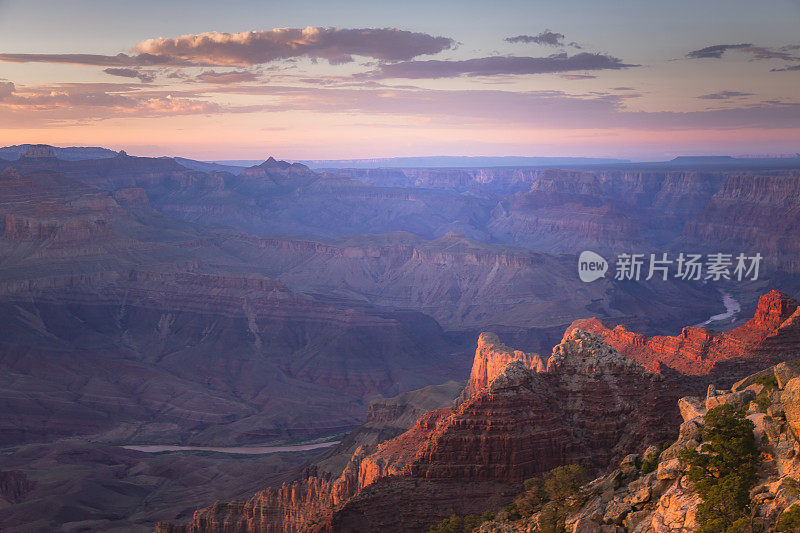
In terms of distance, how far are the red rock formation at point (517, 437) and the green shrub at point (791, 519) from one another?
83.0 feet

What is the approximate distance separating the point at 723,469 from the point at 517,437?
2395cm

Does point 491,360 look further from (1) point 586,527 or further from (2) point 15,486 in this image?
(1) point 586,527

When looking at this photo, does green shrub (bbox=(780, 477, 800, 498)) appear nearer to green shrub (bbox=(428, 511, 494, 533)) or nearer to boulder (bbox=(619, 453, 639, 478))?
boulder (bbox=(619, 453, 639, 478))

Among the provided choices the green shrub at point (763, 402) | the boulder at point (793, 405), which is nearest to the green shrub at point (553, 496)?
the green shrub at point (763, 402)

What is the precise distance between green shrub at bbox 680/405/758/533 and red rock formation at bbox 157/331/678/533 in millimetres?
21321

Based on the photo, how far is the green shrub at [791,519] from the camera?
2170cm

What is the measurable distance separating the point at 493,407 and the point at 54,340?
160 meters

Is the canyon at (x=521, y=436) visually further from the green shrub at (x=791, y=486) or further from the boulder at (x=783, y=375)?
the green shrub at (x=791, y=486)

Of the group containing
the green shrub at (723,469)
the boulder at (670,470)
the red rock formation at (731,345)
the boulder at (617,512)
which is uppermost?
the green shrub at (723,469)

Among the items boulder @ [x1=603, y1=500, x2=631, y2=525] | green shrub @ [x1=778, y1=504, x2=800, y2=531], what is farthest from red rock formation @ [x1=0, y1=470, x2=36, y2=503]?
green shrub @ [x1=778, y1=504, x2=800, y2=531]

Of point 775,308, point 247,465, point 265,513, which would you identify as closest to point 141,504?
point 247,465

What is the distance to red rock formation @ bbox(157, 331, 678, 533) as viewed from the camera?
46.7 meters

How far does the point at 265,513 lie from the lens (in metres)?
66.0

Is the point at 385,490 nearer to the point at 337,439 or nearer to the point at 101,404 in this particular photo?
the point at 337,439
